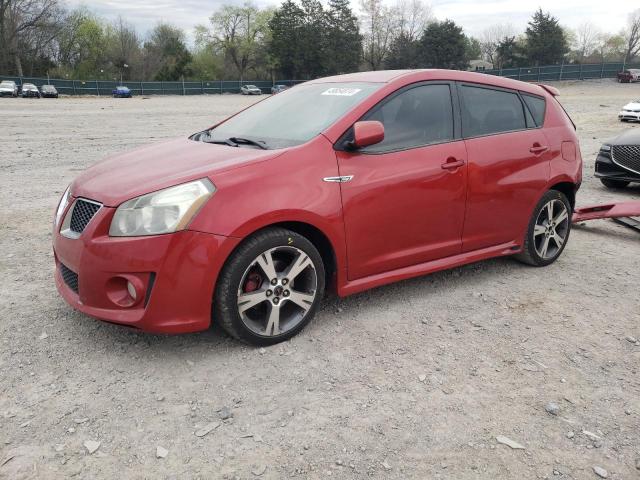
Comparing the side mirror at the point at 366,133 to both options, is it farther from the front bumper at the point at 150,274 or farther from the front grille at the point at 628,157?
→ the front grille at the point at 628,157

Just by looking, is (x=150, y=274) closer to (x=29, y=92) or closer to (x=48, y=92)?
(x=29, y=92)

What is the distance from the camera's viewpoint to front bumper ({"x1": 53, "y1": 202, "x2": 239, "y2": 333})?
9.94 feet

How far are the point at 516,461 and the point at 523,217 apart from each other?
2.63 meters

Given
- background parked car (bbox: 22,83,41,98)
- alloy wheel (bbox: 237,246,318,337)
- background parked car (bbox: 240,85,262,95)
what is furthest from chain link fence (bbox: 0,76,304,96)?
alloy wheel (bbox: 237,246,318,337)

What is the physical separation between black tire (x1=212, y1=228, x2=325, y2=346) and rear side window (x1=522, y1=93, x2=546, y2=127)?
257 cm

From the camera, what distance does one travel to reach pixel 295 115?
4066 millimetres

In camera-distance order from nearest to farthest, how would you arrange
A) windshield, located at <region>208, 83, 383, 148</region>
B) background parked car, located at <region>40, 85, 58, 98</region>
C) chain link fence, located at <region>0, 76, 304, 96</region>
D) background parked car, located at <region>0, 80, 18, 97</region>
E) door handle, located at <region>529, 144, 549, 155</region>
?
windshield, located at <region>208, 83, 383, 148</region> → door handle, located at <region>529, 144, 549, 155</region> → background parked car, located at <region>0, 80, 18, 97</region> → background parked car, located at <region>40, 85, 58, 98</region> → chain link fence, located at <region>0, 76, 304, 96</region>

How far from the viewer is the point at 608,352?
3500 mm

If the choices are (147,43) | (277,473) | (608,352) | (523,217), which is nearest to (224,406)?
(277,473)

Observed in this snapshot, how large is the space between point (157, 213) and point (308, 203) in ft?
2.91

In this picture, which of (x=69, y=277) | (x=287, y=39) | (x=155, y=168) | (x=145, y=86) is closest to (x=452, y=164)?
(x=155, y=168)

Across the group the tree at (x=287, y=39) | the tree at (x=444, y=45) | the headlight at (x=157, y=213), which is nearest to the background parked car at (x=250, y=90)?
the tree at (x=287, y=39)

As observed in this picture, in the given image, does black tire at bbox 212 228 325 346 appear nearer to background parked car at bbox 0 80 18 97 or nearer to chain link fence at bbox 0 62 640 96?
background parked car at bbox 0 80 18 97

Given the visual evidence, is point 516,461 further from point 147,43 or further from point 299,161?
point 147,43
